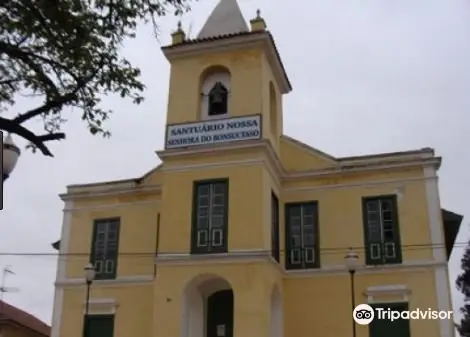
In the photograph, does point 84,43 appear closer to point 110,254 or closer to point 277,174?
point 277,174

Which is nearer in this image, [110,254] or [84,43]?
[84,43]

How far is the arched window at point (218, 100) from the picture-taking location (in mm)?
18266

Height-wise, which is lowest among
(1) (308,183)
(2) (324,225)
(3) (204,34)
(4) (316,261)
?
(4) (316,261)

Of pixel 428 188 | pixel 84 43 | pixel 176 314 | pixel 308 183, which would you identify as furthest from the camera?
pixel 308 183

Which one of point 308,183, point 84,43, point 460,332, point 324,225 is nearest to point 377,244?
point 324,225

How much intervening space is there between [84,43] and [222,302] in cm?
1167

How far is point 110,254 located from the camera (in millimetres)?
19125

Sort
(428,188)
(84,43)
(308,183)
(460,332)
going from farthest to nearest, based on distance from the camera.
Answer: (460,332), (308,183), (428,188), (84,43)

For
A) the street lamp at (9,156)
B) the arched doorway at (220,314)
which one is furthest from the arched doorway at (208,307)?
the street lamp at (9,156)

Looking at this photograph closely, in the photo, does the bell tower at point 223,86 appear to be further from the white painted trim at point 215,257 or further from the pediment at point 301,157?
the white painted trim at point 215,257

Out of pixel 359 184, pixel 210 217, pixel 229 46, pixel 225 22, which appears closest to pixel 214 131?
pixel 210 217

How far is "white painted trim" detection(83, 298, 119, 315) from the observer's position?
1833 cm

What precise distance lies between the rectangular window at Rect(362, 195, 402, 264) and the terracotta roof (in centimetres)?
1420

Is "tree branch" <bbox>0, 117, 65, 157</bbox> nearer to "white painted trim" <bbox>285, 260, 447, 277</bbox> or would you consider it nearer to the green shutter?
"white painted trim" <bbox>285, 260, 447, 277</bbox>
